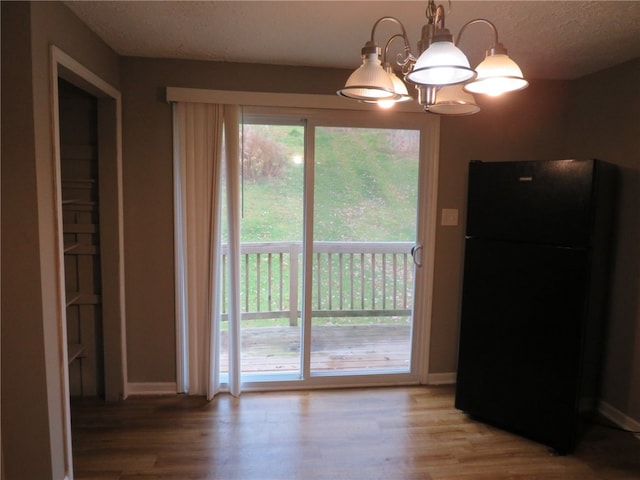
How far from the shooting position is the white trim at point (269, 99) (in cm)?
252

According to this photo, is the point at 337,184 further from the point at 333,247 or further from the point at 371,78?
the point at 371,78

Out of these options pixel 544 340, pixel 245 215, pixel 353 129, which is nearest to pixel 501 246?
pixel 544 340

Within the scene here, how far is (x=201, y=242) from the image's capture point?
2.68 m

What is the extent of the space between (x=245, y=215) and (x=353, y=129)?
974mm

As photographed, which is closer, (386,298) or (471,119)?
(471,119)

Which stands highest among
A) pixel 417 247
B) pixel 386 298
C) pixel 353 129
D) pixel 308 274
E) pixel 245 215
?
pixel 353 129

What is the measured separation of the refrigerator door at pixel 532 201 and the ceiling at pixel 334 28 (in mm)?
660

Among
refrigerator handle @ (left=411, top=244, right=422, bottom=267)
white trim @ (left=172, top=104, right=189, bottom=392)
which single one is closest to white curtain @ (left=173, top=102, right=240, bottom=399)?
white trim @ (left=172, top=104, right=189, bottom=392)

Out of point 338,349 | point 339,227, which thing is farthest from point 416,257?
point 338,349

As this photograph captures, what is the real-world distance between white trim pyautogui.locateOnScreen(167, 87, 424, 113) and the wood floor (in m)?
2.00

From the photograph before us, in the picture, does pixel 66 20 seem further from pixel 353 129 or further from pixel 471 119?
pixel 471 119

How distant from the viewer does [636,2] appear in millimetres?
1717

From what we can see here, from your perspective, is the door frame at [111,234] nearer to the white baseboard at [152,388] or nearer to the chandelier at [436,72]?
the white baseboard at [152,388]

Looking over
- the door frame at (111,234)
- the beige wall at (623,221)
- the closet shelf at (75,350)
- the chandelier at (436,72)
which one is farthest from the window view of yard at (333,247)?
the chandelier at (436,72)
